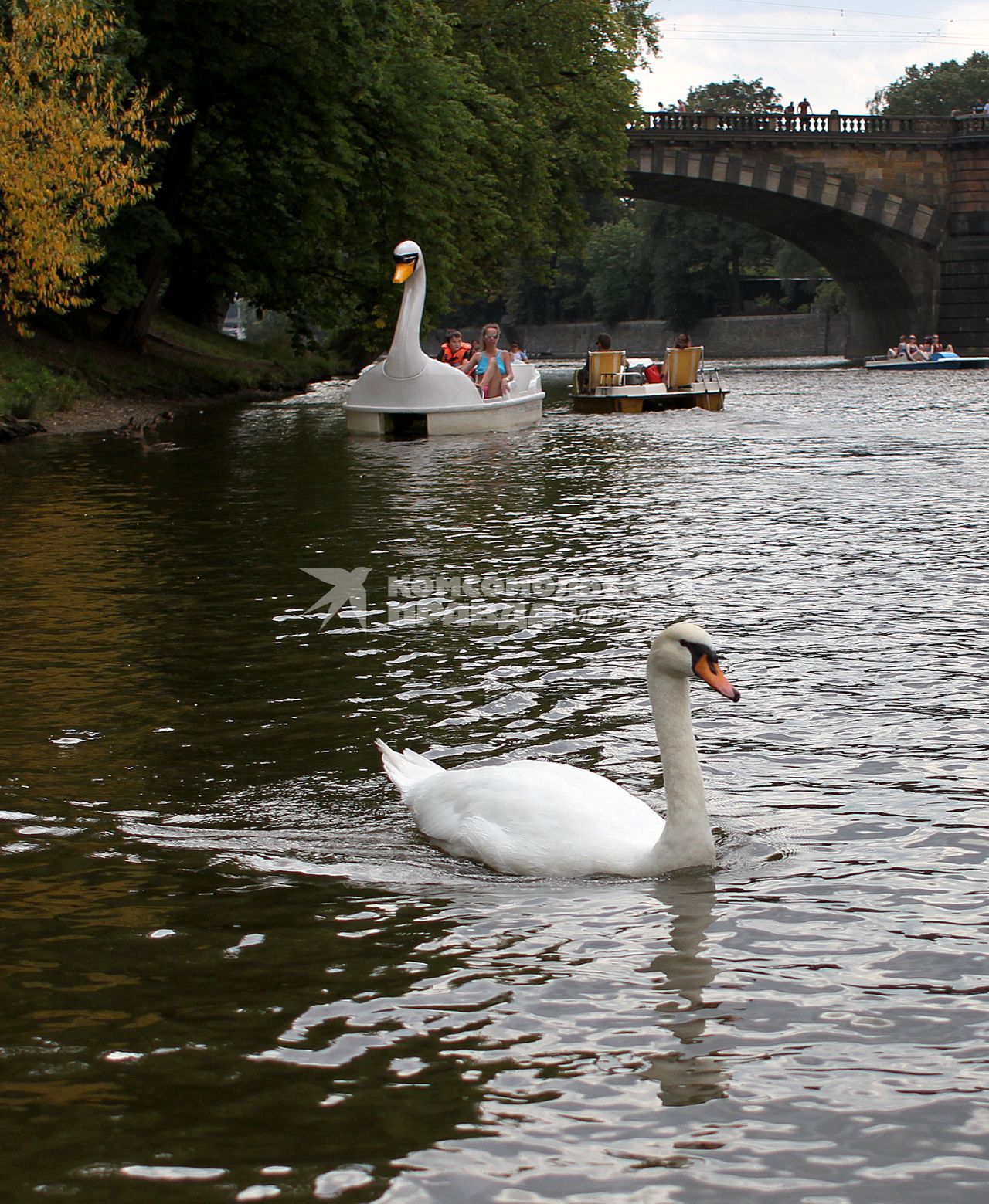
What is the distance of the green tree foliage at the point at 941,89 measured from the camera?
285 ft

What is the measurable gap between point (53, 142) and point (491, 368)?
729 cm

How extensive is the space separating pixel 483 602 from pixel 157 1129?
21.2 ft

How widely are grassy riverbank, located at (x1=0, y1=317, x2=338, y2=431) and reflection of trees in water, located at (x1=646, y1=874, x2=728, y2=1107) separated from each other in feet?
62.8

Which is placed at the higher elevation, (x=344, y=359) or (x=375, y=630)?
(x=344, y=359)

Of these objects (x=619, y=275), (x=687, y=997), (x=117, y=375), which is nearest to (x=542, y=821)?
(x=687, y=997)

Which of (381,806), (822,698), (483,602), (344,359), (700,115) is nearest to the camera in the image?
(381,806)

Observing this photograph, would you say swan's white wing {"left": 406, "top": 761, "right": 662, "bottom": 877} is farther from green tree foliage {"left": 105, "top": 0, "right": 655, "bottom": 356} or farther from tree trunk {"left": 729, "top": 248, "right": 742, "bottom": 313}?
tree trunk {"left": 729, "top": 248, "right": 742, "bottom": 313}

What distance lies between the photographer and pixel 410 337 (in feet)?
80.4

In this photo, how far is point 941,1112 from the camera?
3.45 m

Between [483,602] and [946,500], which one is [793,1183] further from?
[946,500]

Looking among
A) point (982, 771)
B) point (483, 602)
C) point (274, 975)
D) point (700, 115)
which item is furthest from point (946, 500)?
point (700, 115)

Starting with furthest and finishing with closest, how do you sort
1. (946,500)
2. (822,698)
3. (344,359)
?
1. (344,359)
2. (946,500)
3. (822,698)

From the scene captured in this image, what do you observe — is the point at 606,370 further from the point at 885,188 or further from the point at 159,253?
the point at 885,188

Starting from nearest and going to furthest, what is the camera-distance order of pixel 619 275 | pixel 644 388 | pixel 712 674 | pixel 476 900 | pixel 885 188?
pixel 476 900
pixel 712 674
pixel 644 388
pixel 885 188
pixel 619 275
